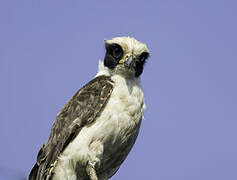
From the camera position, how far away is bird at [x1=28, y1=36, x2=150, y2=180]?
779 cm

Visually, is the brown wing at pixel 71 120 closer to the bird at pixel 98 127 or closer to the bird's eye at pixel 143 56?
the bird at pixel 98 127

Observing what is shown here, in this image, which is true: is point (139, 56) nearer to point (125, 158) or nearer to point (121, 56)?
point (121, 56)

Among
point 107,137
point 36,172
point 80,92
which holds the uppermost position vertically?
point 80,92

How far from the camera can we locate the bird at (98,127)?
779 cm

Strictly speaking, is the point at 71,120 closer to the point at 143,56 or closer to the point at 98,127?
the point at 98,127

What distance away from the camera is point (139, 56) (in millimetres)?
8438

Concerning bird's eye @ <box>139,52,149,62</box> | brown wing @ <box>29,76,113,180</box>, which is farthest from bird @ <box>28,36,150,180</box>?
bird's eye @ <box>139,52,149,62</box>

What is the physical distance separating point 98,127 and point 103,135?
0.14 metres

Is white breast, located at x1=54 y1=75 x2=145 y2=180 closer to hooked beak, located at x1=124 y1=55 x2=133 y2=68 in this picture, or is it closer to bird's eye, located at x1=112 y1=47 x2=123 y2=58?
hooked beak, located at x1=124 y1=55 x2=133 y2=68

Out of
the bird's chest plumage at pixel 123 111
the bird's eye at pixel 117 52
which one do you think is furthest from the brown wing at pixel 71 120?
the bird's eye at pixel 117 52

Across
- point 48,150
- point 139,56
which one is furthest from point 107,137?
point 139,56

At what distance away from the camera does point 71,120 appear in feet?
26.3

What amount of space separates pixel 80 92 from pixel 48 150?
3.43ft

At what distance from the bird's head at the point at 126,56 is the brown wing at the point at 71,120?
0.28 meters
